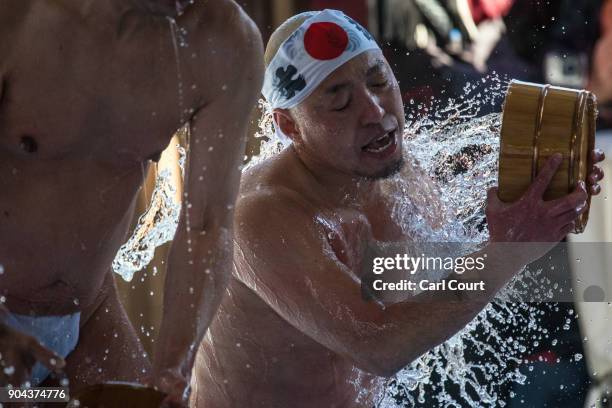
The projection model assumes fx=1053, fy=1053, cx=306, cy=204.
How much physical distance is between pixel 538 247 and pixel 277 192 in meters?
0.71

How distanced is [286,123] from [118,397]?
1.44 meters

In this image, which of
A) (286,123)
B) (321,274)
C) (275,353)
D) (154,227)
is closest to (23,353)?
(321,274)

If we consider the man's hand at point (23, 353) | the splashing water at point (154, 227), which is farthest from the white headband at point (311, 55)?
the man's hand at point (23, 353)

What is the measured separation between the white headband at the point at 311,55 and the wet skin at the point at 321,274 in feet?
0.10

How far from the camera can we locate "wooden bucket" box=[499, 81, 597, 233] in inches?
94.7

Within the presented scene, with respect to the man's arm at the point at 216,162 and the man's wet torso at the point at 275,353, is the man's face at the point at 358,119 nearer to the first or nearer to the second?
the man's wet torso at the point at 275,353

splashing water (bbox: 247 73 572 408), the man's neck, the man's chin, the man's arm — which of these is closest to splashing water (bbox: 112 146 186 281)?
splashing water (bbox: 247 73 572 408)

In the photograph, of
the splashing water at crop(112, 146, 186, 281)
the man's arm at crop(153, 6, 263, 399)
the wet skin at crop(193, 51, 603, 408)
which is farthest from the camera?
the splashing water at crop(112, 146, 186, 281)

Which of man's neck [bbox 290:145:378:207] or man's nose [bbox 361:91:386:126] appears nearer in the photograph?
man's nose [bbox 361:91:386:126]

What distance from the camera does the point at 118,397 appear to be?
5.82ft

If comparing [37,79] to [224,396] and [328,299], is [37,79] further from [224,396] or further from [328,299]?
[224,396]

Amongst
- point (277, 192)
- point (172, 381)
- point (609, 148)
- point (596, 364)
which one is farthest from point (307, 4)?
point (172, 381)

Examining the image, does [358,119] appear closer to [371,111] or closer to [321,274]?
[371,111]

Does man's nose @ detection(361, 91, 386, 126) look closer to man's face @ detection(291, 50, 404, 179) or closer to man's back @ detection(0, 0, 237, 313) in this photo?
man's face @ detection(291, 50, 404, 179)
